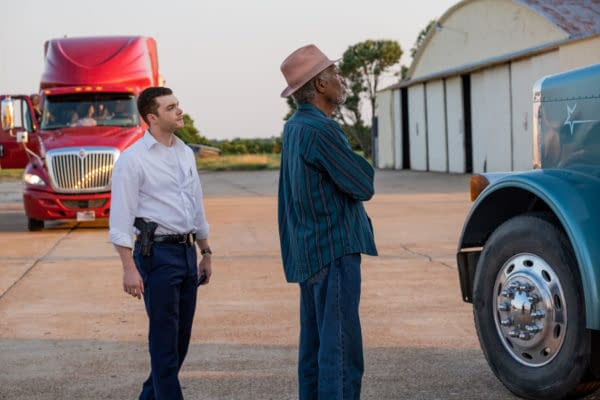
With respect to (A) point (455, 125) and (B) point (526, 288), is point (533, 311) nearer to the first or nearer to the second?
(B) point (526, 288)

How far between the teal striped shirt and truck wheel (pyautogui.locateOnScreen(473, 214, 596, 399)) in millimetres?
930

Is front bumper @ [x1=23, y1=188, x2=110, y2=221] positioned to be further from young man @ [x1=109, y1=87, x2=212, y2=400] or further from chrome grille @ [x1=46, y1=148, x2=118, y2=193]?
young man @ [x1=109, y1=87, x2=212, y2=400]

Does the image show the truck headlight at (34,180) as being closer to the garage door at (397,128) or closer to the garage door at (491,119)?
the garage door at (491,119)

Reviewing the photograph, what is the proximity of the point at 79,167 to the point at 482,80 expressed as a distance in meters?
20.4

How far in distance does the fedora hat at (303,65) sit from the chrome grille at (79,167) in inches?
464

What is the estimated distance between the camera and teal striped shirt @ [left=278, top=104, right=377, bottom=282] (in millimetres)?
4332

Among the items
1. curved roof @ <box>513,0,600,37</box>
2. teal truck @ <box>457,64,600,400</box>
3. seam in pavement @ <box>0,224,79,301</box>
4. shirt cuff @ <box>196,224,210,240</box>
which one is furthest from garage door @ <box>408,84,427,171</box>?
shirt cuff @ <box>196,224,210,240</box>

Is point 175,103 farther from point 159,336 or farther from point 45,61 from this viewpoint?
point 45,61

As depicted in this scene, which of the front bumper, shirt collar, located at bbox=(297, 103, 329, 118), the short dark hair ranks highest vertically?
the short dark hair

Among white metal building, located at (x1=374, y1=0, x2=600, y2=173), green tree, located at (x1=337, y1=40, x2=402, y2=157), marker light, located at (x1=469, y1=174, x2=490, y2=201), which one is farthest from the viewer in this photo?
green tree, located at (x1=337, y1=40, x2=402, y2=157)

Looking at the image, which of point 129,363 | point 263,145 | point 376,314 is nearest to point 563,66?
point 376,314

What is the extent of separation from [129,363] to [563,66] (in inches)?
881

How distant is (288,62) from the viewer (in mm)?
4445

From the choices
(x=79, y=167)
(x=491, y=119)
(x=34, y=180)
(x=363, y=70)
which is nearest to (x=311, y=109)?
(x=79, y=167)
